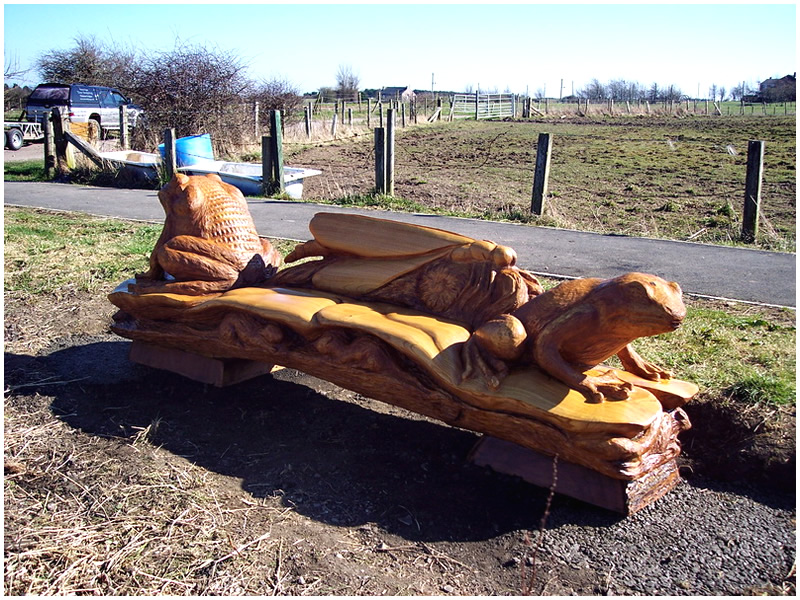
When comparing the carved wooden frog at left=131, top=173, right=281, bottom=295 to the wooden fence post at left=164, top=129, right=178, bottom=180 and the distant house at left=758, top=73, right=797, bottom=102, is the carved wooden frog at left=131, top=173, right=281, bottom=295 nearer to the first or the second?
the wooden fence post at left=164, top=129, right=178, bottom=180

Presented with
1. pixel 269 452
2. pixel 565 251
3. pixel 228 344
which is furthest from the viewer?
pixel 565 251

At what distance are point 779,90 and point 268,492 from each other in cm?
5699

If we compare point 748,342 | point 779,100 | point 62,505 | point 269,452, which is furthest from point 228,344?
point 779,100

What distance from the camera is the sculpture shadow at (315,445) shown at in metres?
2.91

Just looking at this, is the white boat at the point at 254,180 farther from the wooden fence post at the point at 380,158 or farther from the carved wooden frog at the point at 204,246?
the carved wooden frog at the point at 204,246

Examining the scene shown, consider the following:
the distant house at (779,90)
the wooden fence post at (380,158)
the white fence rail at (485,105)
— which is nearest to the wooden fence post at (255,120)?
the wooden fence post at (380,158)

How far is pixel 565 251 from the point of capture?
24.7 ft

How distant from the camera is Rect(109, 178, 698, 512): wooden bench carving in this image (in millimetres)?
2682

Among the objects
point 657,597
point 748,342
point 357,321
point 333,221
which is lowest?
point 657,597

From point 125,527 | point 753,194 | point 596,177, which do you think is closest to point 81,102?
point 596,177

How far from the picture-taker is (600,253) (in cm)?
748

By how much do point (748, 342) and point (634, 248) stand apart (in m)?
3.45

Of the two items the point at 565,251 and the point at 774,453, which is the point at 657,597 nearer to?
the point at 774,453

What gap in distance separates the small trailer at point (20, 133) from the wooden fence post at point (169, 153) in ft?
29.9
